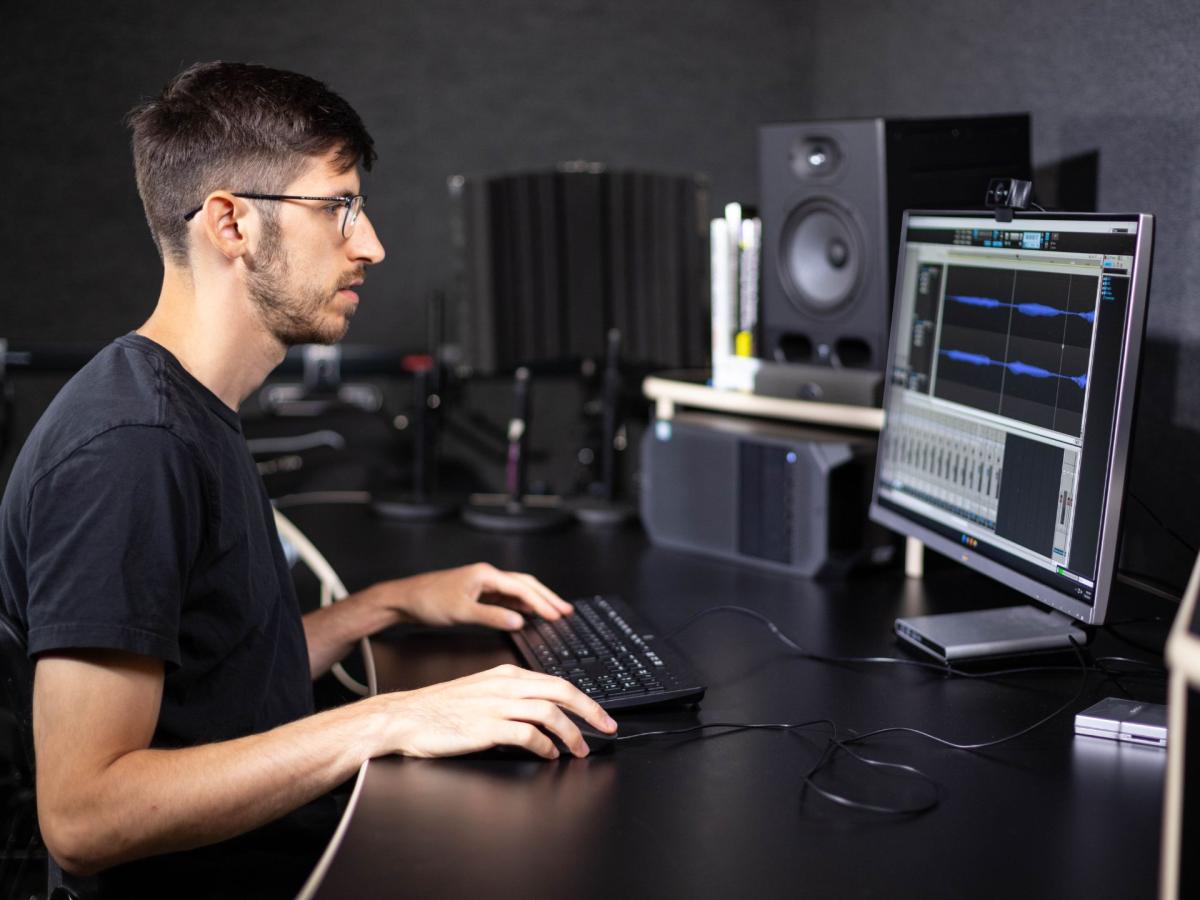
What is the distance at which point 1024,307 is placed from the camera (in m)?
1.33

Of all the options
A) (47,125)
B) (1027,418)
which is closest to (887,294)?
(1027,418)

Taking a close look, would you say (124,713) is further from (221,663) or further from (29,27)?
(29,27)

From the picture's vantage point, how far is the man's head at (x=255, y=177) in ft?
4.22

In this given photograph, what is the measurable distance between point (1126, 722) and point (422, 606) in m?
0.83

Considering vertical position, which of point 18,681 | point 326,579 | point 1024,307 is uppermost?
point 1024,307

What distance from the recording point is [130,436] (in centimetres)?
111

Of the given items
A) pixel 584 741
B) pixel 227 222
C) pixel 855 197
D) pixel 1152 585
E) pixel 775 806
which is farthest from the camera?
pixel 855 197

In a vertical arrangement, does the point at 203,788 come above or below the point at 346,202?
below

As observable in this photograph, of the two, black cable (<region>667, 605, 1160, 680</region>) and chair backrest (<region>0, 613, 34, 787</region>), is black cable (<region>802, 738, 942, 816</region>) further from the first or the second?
chair backrest (<region>0, 613, 34, 787</region>)

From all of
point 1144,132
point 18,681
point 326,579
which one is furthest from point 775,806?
point 1144,132

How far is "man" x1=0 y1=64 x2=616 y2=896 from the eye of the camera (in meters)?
1.04

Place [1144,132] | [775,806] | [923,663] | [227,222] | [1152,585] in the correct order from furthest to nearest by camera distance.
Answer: [1144,132]
[1152,585]
[923,663]
[227,222]
[775,806]

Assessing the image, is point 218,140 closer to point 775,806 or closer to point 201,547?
point 201,547

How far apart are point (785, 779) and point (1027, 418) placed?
497 mm
